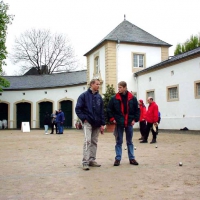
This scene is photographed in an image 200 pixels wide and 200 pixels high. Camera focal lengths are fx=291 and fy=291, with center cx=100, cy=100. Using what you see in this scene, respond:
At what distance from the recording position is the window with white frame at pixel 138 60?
1029 inches

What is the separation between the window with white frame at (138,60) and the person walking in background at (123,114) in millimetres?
20019

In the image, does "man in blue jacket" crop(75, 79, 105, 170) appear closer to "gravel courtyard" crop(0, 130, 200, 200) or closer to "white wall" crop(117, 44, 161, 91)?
"gravel courtyard" crop(0, 130, 200, 200)

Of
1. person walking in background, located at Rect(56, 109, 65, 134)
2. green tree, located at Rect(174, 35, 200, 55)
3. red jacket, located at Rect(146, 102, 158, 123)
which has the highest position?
green tree, located at Rect(174, 35, 200, 55)

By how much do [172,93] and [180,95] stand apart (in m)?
1.20

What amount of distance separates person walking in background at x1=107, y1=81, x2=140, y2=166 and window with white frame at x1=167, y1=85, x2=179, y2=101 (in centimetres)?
1450

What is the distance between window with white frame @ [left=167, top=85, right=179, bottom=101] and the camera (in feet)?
66.9

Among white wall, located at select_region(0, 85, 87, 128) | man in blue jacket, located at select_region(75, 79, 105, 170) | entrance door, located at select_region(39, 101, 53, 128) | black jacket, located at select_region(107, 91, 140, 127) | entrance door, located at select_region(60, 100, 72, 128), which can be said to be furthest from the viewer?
entrance door, located at select_region(39, 101, 53, 128)

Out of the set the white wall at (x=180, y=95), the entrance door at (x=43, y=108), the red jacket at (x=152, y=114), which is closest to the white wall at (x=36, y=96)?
the entrance door at (x=43, y=108)

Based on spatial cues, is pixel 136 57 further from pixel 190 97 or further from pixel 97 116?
pixel 97 116

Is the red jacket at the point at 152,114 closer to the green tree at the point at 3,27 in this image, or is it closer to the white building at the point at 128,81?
the white building at the point at 128,81

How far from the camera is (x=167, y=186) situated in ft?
14.5

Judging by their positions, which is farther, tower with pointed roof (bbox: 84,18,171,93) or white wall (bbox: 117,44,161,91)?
white wall (bbox: 117,44,161,91)

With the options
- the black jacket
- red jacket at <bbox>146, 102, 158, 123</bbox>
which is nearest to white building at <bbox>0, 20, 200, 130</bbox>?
red jacket at <bbox>146, 102, 158, 123</bbox>

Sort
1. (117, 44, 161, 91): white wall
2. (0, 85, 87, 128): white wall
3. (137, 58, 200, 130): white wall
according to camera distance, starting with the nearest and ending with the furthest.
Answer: (137, 58, 200, 130): white wall
(117, 44, 161, 91): white wall
(0, 85, 87, 128): white wall
